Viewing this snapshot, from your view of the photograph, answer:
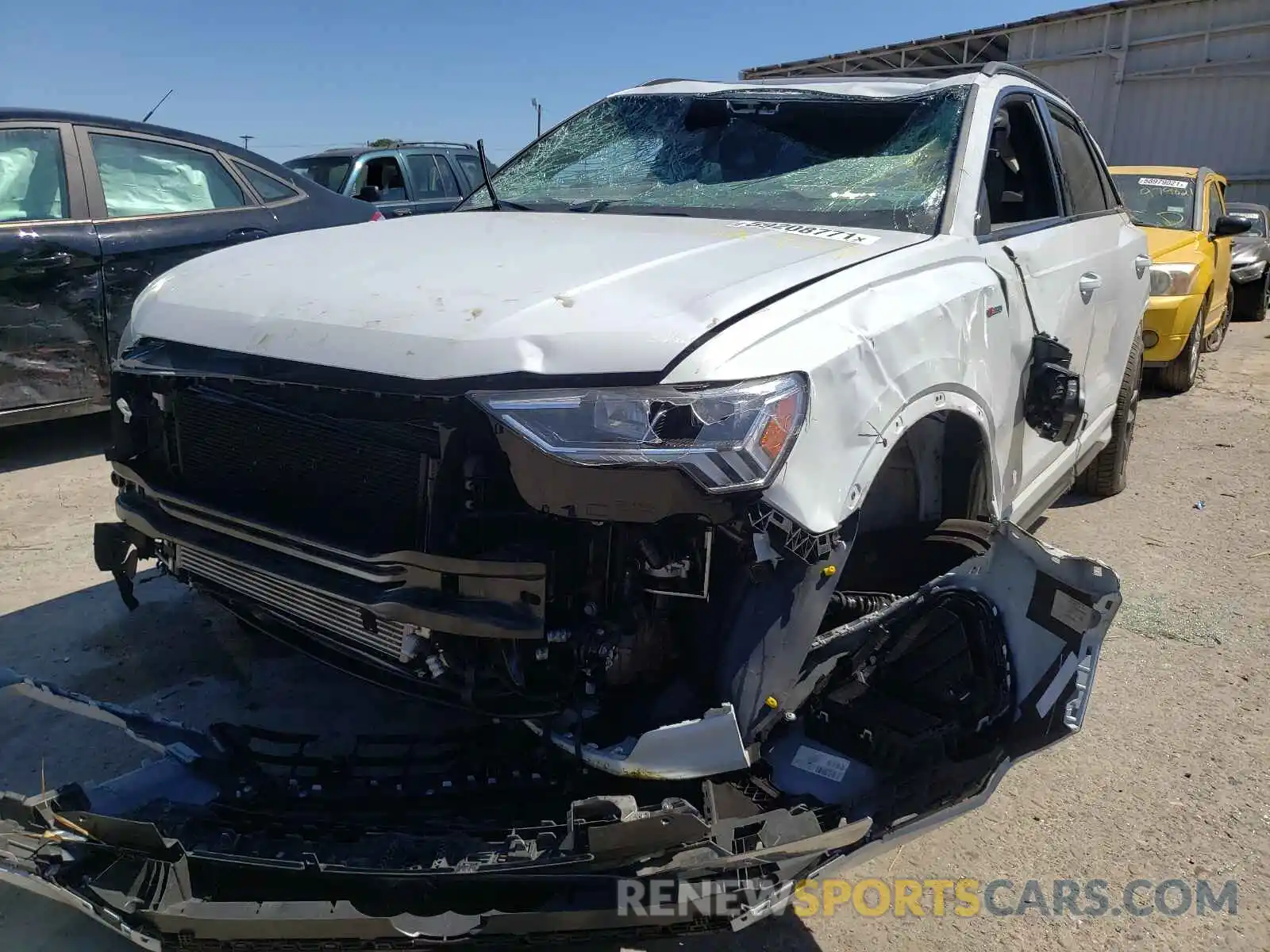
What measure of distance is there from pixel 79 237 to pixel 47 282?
0.93 ft

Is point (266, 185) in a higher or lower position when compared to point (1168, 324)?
higher

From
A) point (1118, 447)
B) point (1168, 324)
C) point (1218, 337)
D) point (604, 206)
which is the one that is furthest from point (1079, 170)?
point (1218, 337)

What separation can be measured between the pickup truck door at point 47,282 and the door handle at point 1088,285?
14.9 ft

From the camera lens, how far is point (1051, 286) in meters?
3.25

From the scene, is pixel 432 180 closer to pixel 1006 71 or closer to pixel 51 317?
pixel 51 317

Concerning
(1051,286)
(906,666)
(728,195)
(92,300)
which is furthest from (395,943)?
(92,300)

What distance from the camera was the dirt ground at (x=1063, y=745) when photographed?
2.30 meters

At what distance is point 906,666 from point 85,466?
4.64m

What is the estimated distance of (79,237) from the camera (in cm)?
500

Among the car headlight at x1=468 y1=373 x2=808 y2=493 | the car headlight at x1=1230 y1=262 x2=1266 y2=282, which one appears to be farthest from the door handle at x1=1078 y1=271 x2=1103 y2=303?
the car headlight at x1=1230 y1=262 x2=1266 y2=282

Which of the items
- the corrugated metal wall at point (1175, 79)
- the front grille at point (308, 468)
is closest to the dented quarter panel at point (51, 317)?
the front grille at point (308, 468)

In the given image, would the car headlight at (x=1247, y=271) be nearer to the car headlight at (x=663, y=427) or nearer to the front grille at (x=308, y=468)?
the car headlight at (x=663, y=427)

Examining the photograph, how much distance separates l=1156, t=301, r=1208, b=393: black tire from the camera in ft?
25.1

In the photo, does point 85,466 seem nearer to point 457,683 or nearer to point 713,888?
point 457,683
